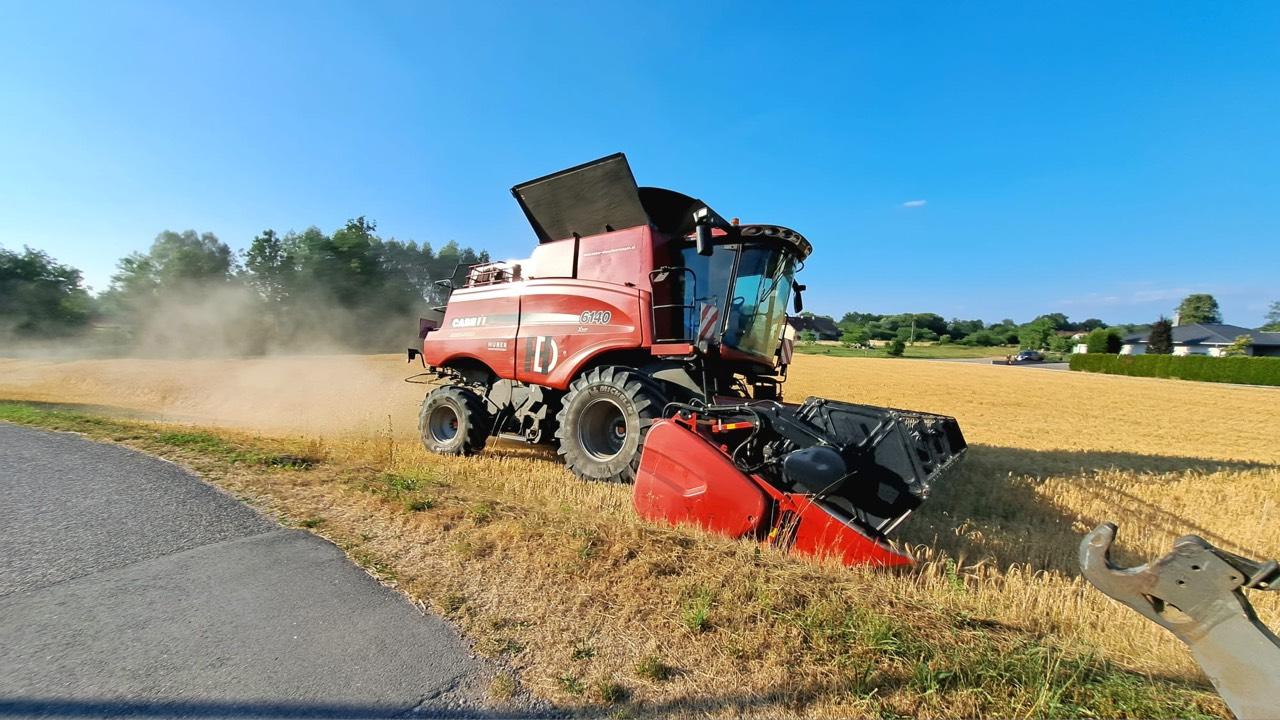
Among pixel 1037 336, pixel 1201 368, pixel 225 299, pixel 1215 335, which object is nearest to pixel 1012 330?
pixel 1037 336

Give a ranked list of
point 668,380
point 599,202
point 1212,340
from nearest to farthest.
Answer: point 668,380
point 599,202
point 1212,340

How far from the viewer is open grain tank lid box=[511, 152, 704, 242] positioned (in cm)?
597

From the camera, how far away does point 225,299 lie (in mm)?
34188

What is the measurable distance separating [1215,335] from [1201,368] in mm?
36239

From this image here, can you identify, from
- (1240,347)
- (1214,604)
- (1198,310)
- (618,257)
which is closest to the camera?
(1214,604)

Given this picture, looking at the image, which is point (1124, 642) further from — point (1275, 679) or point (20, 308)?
point (20, 308)

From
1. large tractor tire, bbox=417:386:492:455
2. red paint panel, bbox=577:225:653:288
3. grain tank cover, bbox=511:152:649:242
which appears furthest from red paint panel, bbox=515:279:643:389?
large tractor tire, bbox=417:386:492:455

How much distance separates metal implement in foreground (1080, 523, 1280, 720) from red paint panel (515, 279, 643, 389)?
168 inches

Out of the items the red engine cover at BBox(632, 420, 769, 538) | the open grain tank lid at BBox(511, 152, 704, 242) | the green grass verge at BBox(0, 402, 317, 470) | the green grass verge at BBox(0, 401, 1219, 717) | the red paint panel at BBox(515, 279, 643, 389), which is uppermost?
the open grain tank lid at BBox(511, 152, 704, 242)

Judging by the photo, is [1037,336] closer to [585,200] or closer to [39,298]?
[585,200]

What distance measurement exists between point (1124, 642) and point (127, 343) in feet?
Result: 145

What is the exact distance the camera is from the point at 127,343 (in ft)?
105

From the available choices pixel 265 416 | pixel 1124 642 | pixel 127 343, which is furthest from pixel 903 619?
pixel 127 343

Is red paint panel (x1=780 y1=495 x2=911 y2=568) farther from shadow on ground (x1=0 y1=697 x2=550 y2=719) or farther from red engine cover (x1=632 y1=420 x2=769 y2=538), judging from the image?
shadow on ground (x1=0 y1=697 x2=550 y2=719)
